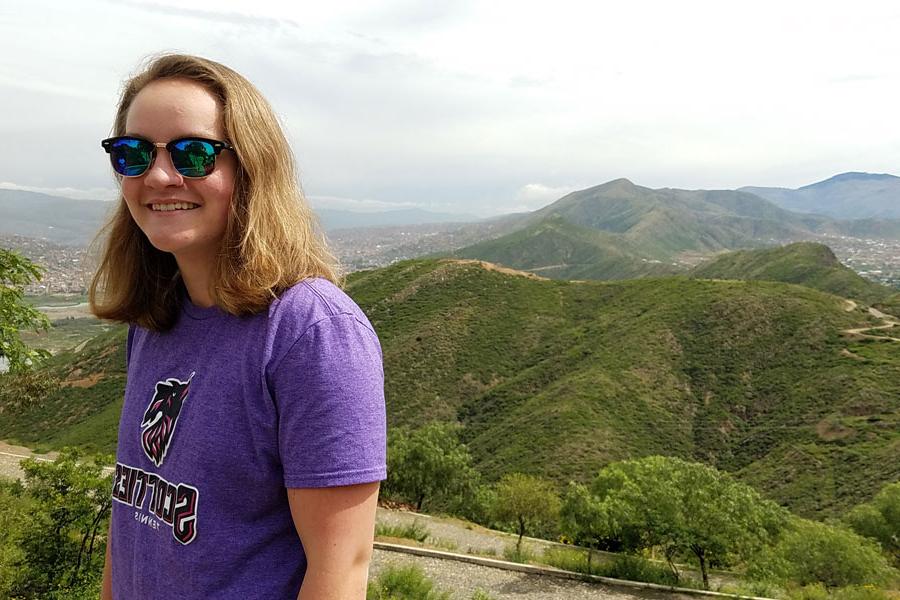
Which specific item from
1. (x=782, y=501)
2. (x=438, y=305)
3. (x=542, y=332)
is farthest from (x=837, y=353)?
(x=438, y=305)

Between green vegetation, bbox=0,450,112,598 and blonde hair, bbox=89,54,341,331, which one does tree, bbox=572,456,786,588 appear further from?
blonde hair, bbox=89,54,341,331

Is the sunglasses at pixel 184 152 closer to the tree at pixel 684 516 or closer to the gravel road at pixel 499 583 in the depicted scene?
the gravel road at pixel 499 583

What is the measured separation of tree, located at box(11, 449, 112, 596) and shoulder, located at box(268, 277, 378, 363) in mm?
8756

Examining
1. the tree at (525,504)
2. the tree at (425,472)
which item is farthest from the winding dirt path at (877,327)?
the tree at (525,504)

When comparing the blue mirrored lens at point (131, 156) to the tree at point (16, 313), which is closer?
the blue mirrored lens at point (131, 156)

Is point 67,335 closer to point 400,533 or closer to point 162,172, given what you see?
point 400,533

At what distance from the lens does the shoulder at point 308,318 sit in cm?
126

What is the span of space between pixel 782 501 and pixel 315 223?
41.4 metres

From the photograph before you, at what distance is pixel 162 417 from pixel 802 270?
405ft

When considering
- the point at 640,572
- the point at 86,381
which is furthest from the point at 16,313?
the point at 86,381

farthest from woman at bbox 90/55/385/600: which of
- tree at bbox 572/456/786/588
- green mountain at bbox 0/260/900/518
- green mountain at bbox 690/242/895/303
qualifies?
green mountain at bbox 690/242/895/303

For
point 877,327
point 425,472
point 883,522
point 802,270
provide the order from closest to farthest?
point 883,522
point 425,472
point 877,327
point 802,270

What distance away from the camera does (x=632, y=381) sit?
49.5m

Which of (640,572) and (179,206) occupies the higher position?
(179,206)
